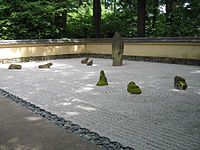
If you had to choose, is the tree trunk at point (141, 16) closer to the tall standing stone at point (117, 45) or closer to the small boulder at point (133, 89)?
the tall standing stone at point (117, 45)

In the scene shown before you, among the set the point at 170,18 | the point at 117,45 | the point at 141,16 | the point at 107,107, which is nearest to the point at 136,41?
the point at 141,16

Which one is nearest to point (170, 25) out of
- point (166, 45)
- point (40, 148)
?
point (166, 45)

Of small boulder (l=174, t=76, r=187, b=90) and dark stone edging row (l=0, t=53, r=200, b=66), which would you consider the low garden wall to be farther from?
small boulder (l=174, t=76, r=187, b=90)

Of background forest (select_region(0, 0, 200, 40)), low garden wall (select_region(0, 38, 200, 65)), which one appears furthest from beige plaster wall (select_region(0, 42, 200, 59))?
background forest (select_region(0, 0, 200, 40))

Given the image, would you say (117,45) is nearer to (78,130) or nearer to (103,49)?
Result: (103,49)

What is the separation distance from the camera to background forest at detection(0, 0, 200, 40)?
476 inches

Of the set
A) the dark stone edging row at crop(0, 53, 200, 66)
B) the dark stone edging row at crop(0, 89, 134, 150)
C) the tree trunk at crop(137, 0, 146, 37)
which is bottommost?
the dark stone edging row at crop(0, 89, 134, 150)

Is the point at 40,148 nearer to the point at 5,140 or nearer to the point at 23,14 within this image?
the point at 5,140

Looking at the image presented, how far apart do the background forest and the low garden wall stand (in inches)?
57.9

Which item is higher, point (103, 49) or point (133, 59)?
point (103, 49)

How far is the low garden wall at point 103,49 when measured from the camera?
30.9 feet

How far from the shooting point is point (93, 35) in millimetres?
15539

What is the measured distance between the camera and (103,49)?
506 inches

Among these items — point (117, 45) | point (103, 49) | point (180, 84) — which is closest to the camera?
point (180, 84)
